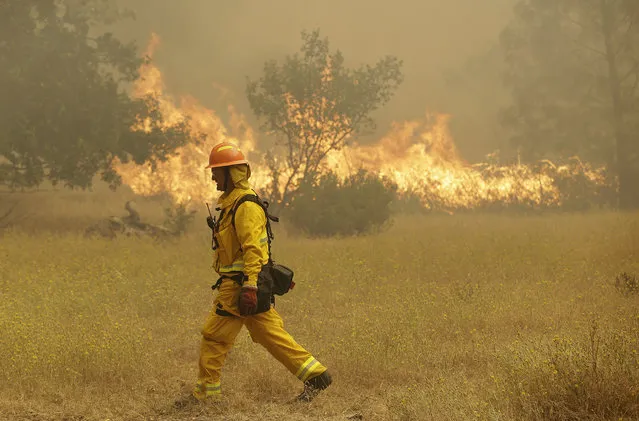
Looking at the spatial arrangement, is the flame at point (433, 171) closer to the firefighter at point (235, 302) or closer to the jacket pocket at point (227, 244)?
the firefighter at point (235, 302)

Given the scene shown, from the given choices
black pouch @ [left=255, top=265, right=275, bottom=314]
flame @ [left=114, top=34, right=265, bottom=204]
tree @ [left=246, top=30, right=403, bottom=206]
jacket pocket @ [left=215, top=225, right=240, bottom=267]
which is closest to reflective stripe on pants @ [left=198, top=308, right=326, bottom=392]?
black pouch @ [left=255, top=265, right=275, bottom=314]

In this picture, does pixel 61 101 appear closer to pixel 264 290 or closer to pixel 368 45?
pixel 264 290

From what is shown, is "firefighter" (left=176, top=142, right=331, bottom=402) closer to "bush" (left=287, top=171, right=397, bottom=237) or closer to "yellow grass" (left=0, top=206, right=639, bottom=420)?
"yellow grass" (left=0, top=206, right=639, bottom=420)

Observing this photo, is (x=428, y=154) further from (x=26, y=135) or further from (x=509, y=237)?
(x=26, y=135)

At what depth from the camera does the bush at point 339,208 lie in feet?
62.4

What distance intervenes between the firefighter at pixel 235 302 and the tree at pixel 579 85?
874 inches

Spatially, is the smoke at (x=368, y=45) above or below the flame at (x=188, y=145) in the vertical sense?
above

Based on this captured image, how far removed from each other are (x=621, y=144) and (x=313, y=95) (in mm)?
11505

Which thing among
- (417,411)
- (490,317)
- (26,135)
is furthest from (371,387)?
(26,135)

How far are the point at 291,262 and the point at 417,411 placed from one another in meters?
7.30

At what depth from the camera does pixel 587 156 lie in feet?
89.2

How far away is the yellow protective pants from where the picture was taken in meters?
5.37

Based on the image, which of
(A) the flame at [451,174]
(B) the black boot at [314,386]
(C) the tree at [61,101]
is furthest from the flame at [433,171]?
(B) the black boot at [314,386]

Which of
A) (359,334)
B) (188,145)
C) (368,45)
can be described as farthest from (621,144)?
(368,45)
